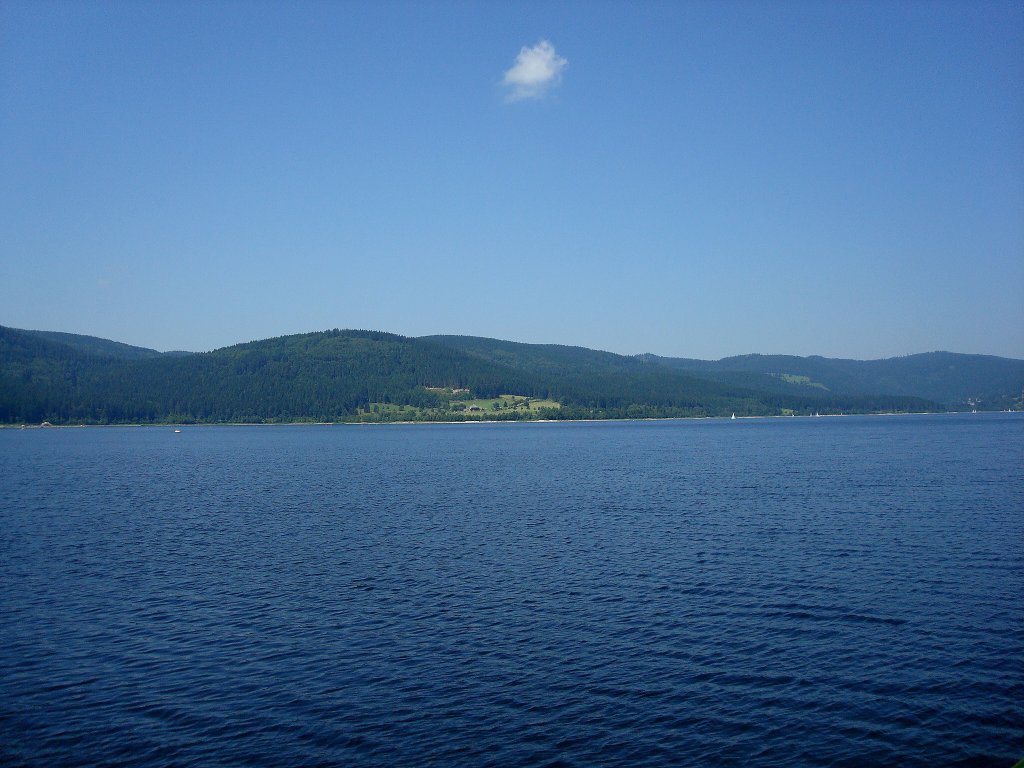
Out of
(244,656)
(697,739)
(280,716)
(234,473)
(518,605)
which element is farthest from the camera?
(234,473)

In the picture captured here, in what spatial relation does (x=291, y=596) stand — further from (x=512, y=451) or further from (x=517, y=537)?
(x=512, y=451)

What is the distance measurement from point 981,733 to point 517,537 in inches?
1244

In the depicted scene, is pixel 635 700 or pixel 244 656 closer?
pixel 635 700

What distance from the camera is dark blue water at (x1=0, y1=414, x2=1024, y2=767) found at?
2052 cm

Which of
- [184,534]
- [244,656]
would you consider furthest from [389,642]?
[184,534]

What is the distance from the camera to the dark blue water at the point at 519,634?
20516 mm

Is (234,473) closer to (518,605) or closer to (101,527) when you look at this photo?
(101,527)

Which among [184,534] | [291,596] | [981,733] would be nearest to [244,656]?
[291,596]

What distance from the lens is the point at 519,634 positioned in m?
29.1

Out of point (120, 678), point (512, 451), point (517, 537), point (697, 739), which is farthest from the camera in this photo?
point (512, 451)

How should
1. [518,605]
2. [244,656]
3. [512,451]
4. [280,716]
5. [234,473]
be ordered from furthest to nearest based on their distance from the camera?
[512,451], [234,473], [518,605], [244,656], [280,716]

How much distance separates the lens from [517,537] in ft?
163

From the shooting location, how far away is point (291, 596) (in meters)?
34.9

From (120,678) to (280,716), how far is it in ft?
22.6
